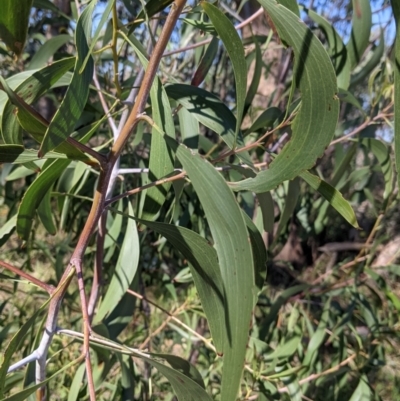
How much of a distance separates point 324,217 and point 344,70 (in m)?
0.53

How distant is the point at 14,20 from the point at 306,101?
0.27 m

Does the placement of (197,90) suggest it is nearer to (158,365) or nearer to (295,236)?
(158,365)

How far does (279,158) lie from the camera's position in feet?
1.51

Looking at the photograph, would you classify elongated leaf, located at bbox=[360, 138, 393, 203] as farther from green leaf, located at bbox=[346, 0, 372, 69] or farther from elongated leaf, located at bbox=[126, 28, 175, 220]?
elongated leaf, located at bbox=[126, 28, 175, 220]

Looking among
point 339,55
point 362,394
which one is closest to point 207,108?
point 339,55

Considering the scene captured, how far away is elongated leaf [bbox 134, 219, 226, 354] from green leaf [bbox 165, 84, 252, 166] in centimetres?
15

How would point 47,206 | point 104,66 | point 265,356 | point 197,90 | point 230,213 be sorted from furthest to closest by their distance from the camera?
1. point 104,66
2. point 265,356
3. point 47,206
4. point 197,90
5. point 230,213

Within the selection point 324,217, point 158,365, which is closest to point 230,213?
point 158,365

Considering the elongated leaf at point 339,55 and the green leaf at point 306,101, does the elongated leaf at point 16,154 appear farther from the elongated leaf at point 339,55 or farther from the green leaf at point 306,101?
the elongated leaf at point 339,55

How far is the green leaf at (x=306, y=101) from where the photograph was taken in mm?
412

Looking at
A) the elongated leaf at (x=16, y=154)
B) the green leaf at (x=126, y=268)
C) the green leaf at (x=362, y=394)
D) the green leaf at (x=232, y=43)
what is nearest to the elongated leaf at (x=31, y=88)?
the elongated leaf at (x=16, y=154)

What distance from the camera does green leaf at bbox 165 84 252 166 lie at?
0.59 metres

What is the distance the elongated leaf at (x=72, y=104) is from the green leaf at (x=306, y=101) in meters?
0.16

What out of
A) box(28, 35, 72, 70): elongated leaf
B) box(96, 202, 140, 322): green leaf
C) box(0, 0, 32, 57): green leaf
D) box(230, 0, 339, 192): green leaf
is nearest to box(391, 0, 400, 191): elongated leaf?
box(230, 0, 339, 192): green leaf
